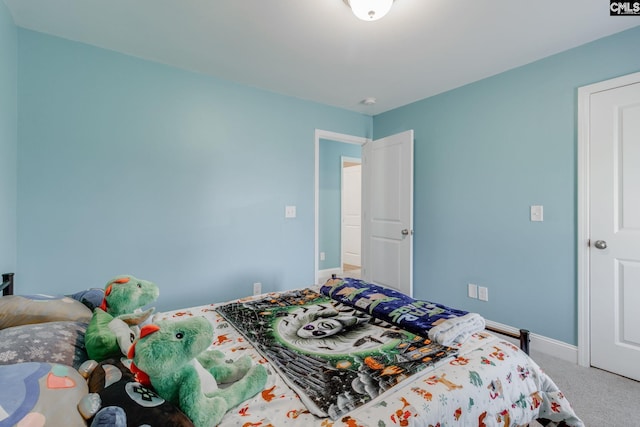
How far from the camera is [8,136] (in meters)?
1.84

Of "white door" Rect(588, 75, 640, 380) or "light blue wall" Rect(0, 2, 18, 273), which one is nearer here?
"light blue wall" Rect(0, 2, 18, 273)

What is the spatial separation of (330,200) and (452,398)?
4.23 metres

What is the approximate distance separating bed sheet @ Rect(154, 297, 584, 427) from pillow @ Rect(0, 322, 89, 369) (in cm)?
51

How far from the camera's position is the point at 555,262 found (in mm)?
2352

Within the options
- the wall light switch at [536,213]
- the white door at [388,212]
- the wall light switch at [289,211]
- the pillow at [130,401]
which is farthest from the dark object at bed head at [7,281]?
the wall light switch at [536,213]

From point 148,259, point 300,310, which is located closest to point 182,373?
→ point 300,310

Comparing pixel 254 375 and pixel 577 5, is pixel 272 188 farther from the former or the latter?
pixel 577 5

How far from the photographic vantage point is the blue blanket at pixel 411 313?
131cm

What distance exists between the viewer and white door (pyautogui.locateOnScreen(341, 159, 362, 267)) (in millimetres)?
5654

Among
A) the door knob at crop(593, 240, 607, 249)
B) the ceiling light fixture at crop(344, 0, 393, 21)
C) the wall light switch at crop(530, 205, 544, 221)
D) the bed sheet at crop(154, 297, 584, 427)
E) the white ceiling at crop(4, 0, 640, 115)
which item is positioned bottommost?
the bed sheet at crop(154, 297, 584, 427)

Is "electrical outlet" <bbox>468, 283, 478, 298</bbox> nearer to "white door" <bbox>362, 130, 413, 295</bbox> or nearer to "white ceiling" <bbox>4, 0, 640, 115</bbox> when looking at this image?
"white door" <bbox>362, 130, 413, 295</bbox>

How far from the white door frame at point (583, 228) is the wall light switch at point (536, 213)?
0.25 metres

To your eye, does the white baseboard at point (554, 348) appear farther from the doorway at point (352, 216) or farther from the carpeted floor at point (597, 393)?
the doorway at point (352, 216)

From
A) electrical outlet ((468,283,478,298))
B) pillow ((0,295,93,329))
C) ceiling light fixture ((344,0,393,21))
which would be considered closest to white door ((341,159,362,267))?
electrical outlet ((468,283,478,298))
